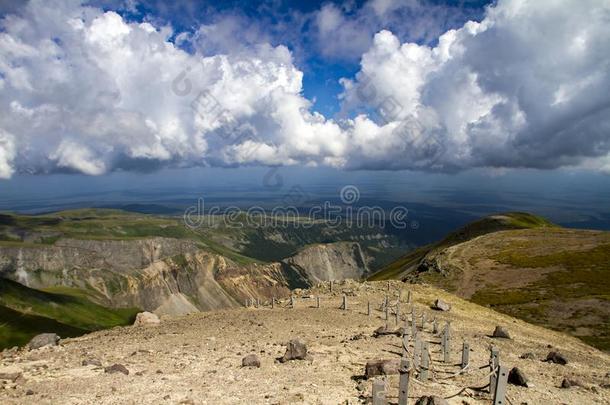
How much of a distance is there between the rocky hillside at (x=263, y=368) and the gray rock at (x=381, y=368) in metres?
0.20

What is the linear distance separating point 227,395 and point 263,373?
3.40 m

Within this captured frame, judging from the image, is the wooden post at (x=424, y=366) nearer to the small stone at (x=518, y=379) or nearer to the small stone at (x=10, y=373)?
the small stone at (x=518, y=379)

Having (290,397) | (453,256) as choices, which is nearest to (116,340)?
(290,397)

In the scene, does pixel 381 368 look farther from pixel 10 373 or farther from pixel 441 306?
pixel 441 306

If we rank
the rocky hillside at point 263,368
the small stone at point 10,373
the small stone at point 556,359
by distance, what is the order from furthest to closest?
the small stone at point 556,359
the small stone at point 10,373
the rocky hillside at point 263,368

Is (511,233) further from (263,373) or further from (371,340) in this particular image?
(263,373)

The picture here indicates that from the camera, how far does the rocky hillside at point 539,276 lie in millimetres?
67688

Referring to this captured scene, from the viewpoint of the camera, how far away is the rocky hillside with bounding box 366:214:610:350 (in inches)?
2665

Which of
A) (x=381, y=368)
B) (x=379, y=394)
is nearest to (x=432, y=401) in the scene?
(x=379, y=394)

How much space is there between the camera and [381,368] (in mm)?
19422

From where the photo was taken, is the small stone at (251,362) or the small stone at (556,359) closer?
the small stone at (251,362)

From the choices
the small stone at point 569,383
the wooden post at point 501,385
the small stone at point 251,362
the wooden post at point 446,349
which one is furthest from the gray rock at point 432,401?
the small stone at point 569,383

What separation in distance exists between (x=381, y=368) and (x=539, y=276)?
9246 centimetres

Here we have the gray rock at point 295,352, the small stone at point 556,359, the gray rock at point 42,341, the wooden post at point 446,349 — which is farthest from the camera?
the small stone at point 556,359
